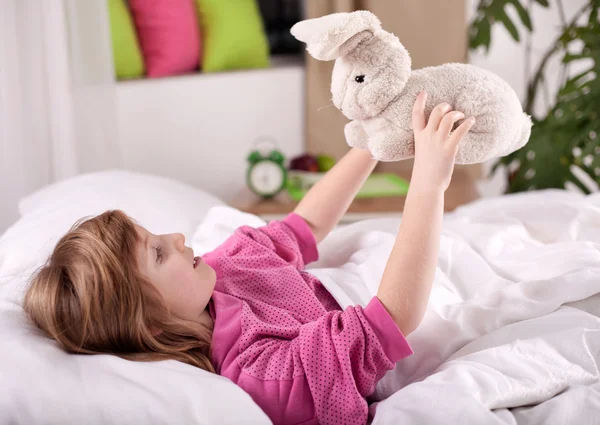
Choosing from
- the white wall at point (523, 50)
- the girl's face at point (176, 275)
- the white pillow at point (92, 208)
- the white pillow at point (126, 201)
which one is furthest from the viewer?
the white wall at point (523, 50)

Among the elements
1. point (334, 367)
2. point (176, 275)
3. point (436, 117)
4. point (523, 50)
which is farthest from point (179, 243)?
point (523, 50)

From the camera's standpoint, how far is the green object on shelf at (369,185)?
227 cm

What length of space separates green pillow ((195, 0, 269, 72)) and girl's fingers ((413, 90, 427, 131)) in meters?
1.83

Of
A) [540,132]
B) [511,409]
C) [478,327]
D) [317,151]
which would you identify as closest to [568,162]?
[540,132]

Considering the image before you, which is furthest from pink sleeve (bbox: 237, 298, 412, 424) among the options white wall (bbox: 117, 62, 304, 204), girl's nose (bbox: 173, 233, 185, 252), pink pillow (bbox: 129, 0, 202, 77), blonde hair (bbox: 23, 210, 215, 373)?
pink pillow (bbox: 129, 0, 202, 77)

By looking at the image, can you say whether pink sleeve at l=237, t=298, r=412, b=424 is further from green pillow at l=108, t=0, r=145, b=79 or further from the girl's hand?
green pillow at l=108, t=0, r=145, b=79

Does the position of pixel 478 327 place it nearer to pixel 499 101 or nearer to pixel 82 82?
pixel 499 101

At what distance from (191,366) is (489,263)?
603 mm

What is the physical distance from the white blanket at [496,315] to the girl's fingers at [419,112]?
309mm

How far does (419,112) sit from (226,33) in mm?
1862

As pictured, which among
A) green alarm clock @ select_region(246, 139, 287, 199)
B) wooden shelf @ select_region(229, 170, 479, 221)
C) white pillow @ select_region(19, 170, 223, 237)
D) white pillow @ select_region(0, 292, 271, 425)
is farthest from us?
green alarm clock @ select_region(246, 139, 287, 199)

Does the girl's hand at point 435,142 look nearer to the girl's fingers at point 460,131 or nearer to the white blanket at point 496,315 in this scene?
the girl's fingers at point 460,131

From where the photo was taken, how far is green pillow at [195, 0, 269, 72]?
8.59 ft

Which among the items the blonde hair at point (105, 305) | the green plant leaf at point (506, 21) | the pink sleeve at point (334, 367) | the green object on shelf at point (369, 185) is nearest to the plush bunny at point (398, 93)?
the pink sleeve at point (334, 367)
